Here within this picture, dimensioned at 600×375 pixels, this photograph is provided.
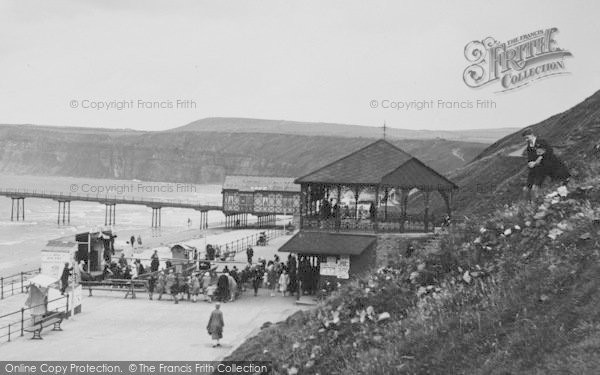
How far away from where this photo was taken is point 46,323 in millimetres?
20484

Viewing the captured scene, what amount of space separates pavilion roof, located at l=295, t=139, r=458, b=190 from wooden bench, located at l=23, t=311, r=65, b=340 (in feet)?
41.4

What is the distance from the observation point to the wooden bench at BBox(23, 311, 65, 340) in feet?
64.1

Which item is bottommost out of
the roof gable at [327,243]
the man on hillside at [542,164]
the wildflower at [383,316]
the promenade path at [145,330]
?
the promenade path at [145,330]

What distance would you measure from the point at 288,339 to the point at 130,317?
1069 centimetres

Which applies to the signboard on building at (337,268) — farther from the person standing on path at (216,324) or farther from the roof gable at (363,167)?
the person standing on path at (216,324)

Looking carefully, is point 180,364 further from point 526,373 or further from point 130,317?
point 526,373

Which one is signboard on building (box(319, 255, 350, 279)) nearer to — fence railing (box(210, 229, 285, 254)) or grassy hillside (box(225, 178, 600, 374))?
grassy hillside (box(225, 178, 600, 374))

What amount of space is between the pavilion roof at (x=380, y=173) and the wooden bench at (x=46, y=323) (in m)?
12.6

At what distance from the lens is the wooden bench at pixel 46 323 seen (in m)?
19.5

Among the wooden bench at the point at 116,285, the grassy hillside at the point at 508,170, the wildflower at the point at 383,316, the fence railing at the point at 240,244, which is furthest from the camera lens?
the fence railing at the point at 240,244

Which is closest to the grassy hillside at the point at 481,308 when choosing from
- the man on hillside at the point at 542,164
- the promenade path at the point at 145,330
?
the man on hillside at the point at 542,164

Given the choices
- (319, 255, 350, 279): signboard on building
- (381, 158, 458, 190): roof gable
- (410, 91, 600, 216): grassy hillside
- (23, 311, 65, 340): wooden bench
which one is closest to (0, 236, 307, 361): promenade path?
(23, 311, 65, 340): wooden bench

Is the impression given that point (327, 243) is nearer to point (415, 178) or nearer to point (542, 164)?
point (415, 178)

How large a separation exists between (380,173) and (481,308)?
834 inches
